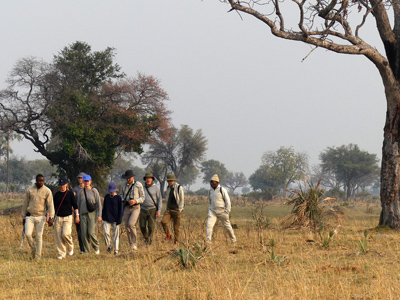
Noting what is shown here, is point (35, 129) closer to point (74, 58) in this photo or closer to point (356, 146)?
point (74, 58)

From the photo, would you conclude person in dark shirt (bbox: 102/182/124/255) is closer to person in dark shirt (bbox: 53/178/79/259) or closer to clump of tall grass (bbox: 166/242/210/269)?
person in dark shirt (bbox: 53/178/79/259)

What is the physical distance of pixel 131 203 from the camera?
460 inches

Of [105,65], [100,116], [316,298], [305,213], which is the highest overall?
[105,65]

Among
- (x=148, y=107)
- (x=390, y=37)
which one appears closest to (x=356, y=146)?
(x=148, y=107)

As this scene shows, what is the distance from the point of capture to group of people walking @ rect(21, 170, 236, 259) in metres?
10.7

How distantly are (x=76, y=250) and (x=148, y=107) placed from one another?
76.9 ft

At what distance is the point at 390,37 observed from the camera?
53.1 ft

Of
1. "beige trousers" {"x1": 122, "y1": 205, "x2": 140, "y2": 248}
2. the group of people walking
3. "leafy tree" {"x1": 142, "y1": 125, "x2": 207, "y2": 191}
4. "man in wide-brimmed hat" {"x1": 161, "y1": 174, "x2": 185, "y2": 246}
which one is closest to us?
the group of people walking

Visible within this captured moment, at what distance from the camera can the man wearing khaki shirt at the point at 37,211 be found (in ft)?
34.7

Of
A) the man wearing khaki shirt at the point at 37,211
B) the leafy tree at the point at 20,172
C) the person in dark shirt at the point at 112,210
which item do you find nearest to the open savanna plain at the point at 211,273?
the man wearing khaki shirt at the point at 37,211

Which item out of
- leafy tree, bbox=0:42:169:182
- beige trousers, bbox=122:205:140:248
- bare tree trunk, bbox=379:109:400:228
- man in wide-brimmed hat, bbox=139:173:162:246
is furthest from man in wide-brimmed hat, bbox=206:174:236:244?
leafy tree, bbox=0:42:169:182

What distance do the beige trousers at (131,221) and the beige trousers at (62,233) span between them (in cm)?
130

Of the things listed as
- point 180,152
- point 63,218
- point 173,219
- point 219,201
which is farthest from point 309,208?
point 180,152

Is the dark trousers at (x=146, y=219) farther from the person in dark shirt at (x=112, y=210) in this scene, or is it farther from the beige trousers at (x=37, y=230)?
the beige trousers at (x=37, y=230)
